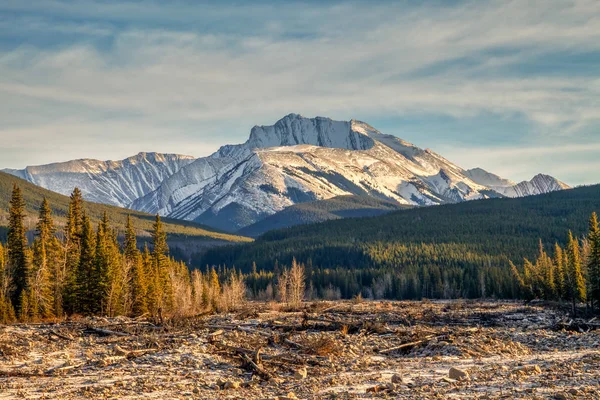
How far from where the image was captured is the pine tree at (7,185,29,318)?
61169 millimetres

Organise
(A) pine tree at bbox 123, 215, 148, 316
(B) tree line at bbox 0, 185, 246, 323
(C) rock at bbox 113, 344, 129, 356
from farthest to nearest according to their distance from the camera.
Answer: (A) pine tree at bbox 123, 215, 148, 316
(B) tree line at bbox 0, 185, 246, 323
(C) rock at bbox 113, 344, 129, 356

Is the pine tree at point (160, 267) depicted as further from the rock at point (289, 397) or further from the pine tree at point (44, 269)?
the rock at point (289, 397)

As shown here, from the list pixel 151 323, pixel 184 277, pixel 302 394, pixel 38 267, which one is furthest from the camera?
pixel 184 277

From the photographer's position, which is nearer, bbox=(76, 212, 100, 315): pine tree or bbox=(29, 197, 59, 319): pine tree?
bbox=(29, 197, 59, 319): pine tree

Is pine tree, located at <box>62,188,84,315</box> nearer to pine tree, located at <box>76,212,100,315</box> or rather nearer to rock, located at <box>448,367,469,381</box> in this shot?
pine tree, located at <box>76,212,100,315</box>

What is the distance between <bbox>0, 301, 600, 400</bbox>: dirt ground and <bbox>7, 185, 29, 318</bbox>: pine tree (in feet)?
63.5

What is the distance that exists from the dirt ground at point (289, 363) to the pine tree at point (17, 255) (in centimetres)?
1935

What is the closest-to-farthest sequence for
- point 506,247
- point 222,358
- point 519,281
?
point 222,358 → point 519,281 → point 506,247

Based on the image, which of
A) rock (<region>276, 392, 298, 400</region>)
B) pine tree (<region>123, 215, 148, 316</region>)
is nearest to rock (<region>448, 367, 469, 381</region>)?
rock (<region>276, 392, 298, 400</region>)

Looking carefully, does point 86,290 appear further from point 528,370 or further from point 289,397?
point 528,370

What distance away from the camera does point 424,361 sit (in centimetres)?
3027

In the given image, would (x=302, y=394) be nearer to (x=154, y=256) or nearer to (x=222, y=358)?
(x=222, y=358)

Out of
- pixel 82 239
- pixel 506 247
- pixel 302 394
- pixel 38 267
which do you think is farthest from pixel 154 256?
pixel 506 247

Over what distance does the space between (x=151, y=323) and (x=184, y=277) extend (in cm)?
6161
